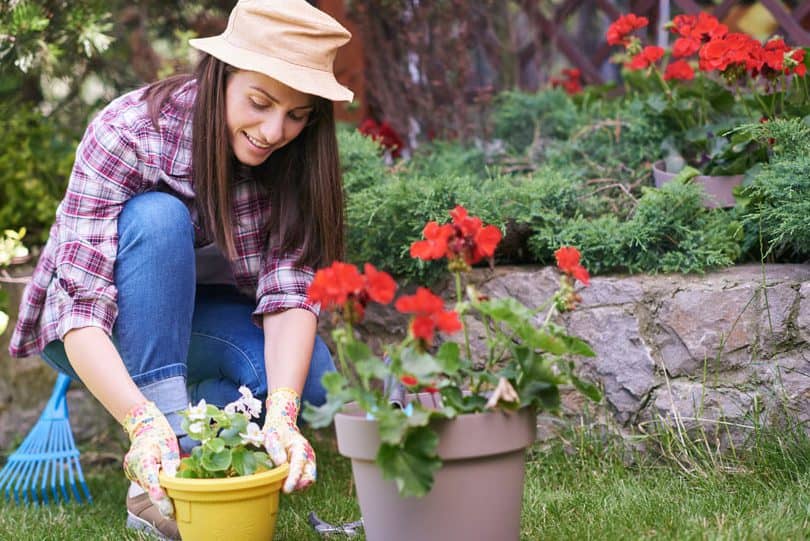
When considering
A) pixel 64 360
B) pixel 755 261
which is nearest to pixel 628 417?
pixel 755 261

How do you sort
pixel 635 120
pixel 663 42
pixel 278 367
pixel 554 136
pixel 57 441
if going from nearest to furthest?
pixel 278 367 → pixel 57 441 → pixel 635 120 → pixel 554 136 → pixel 663 42

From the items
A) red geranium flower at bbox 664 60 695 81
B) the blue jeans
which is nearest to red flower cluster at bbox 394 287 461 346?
the blue jeans

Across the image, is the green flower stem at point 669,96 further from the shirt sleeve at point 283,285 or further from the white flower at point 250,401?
the white flower at point 250,401

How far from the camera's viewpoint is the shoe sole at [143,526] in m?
1.74

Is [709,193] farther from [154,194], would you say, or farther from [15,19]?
[15,19]

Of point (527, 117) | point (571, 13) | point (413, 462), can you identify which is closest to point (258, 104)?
point (413, 462)

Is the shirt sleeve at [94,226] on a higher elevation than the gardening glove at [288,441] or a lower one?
higher

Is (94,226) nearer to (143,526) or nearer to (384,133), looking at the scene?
(143,526)

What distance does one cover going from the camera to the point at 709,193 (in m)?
2.23

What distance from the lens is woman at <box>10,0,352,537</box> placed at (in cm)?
165

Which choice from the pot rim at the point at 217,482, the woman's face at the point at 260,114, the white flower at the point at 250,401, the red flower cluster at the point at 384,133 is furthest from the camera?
the red flower cluster at the point at 384,133

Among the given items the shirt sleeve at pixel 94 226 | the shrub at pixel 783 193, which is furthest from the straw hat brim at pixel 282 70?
the shrub at pixel 783 193

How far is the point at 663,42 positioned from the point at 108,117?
2.14 meters

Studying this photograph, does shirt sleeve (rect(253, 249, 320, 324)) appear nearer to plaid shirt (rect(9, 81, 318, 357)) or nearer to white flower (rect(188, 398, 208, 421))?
plaid shirt (rect(9, 81, 318, 357))
